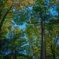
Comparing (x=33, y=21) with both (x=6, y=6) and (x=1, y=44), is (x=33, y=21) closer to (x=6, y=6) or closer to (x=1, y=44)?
(x=6, y=6)

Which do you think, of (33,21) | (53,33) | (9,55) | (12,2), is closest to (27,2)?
(12,2)

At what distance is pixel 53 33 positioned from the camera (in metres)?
38.6

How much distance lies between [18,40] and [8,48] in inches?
91.1

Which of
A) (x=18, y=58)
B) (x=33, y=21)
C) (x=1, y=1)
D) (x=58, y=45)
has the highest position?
(x=1, y=1)

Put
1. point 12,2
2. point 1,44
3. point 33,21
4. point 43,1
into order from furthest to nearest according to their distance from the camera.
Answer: point 1,44
point 33,21
point 43,1
point 12,2

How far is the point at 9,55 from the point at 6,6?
24.6m

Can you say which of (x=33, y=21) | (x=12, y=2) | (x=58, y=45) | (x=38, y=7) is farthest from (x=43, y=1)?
(x=58, y=45)

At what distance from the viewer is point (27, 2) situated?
23078mm

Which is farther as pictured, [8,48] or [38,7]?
[8,48]

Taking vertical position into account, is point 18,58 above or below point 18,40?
below

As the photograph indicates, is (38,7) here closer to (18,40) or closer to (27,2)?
(27,2)

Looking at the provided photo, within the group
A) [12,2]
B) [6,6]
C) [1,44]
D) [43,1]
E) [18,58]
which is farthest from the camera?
[18,58]

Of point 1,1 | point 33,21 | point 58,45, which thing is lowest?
point 58,45

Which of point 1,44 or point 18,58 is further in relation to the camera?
point 18,58
